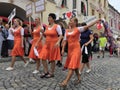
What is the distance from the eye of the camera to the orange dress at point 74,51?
28.6 feet

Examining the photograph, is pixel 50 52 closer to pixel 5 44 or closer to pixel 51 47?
pixel 51 47

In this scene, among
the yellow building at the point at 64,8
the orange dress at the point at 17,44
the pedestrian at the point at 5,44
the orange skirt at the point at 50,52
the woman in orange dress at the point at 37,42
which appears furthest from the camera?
the yellow building at the point at 64,8

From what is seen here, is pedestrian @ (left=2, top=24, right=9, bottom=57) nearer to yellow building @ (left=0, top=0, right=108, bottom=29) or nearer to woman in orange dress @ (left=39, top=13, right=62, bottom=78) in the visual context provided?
yellow building @ (left=0, top=0, right=108, bottom=29)

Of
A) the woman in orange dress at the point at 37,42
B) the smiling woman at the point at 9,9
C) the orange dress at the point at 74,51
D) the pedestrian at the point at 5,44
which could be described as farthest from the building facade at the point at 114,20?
the orange dress at the point at 74,51

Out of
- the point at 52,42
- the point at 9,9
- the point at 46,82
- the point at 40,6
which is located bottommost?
the point at 46,82

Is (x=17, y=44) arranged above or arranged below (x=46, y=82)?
above

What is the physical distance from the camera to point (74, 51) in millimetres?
8906

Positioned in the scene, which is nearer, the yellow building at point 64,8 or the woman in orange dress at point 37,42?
the woman in orange dress at point 37,42

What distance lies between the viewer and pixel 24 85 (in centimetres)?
892

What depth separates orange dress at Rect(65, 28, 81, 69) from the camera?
28.6 ft

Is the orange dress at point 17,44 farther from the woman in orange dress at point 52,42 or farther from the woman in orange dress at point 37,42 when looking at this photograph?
the woman in orange dress at point 52,42

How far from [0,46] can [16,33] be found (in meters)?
4.37

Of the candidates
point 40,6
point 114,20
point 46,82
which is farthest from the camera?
point 114,20

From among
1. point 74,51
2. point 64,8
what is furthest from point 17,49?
point 64,8
